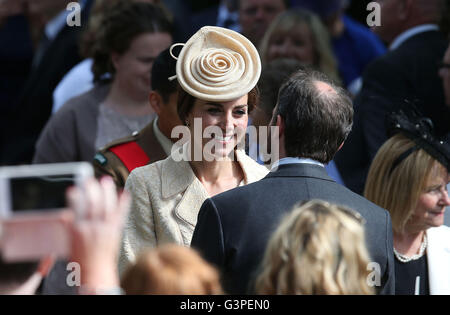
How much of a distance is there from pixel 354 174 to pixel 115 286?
3.17 metres

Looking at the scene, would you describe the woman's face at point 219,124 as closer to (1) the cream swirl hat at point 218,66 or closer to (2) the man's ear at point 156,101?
(1) the cream swirl hat at point 218,66

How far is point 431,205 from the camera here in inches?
164

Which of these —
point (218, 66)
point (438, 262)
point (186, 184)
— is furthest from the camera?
point (438, 262)

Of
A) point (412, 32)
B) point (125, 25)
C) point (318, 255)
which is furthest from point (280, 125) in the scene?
point (412, 32)

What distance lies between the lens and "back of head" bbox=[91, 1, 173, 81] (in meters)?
5.09

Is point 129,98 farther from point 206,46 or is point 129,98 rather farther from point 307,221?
point 307,221

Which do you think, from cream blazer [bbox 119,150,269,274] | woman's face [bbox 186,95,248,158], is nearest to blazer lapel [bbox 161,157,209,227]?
cream blazer [bbox 119,150,269,274]

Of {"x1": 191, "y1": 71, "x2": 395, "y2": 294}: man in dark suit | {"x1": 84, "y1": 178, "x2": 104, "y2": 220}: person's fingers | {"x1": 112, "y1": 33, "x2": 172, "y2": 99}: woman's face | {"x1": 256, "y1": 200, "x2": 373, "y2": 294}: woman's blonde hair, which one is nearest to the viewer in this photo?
{"x1": 84, "y1": 178, "x2": 104, "y2": 220}: person's fingers

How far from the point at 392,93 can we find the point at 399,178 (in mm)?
1306

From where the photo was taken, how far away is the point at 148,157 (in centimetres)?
431

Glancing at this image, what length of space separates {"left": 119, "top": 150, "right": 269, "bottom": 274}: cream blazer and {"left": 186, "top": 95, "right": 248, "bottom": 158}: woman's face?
6.2 inches

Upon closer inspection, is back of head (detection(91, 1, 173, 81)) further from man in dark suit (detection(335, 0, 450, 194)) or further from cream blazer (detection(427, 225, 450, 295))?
cream blazer (detection(427, 225, 450, 295))

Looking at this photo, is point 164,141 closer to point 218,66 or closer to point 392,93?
point 218,66
